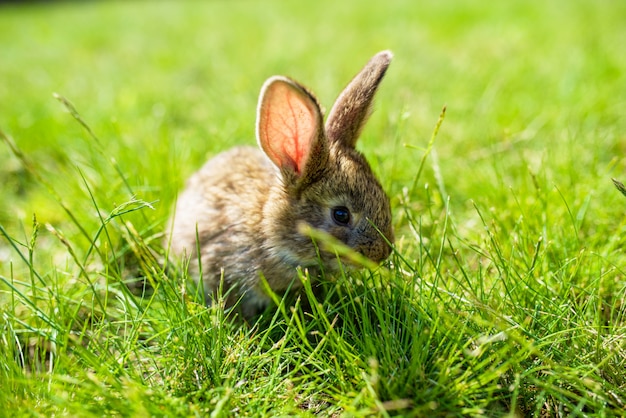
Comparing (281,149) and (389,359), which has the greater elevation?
(281,149)

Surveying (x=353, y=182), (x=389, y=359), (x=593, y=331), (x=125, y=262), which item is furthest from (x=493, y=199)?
(x=125, y=262)

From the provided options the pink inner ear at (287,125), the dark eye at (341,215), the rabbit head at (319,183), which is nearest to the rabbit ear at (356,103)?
the rabbit head at (319,183)

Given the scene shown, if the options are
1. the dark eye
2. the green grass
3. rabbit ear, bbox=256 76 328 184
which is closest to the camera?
the green grass

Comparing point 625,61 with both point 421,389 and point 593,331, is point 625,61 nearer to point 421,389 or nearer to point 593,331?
point 593,331

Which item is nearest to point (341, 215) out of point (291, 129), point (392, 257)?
point (392, 257)

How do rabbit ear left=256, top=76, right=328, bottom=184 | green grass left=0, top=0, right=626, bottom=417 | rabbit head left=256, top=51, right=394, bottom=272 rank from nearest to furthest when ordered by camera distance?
green grass left=0, top=0, right=626, bottom=417, rabbit ear left=256, top=76, right=328, bottom=184, rabbit head left=256, top=51, right=394, bottom=272

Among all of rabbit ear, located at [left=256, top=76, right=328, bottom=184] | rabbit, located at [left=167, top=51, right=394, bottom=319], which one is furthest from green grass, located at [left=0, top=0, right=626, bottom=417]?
rabbit ear, located at [left=256, top=76, right=328, bottom=184]

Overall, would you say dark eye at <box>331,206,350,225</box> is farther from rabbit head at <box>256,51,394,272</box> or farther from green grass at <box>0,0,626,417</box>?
green grass at <box>0,0,626,417</box>
